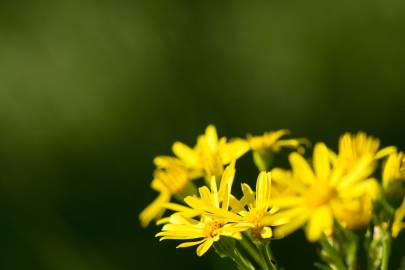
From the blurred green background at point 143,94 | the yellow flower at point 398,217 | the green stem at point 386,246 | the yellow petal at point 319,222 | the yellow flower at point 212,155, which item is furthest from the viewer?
the blurred green background at point 143,94

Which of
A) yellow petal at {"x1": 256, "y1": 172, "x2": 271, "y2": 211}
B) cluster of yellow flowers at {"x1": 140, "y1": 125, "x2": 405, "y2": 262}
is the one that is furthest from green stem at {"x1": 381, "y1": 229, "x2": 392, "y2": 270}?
yellow petal at {"x1": 256, "y1": 172, "x2": 271, "y2": 211}

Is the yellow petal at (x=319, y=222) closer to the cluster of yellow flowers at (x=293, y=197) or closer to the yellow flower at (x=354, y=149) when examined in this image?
the cluster of yellow flowers at (x=293, y=197)

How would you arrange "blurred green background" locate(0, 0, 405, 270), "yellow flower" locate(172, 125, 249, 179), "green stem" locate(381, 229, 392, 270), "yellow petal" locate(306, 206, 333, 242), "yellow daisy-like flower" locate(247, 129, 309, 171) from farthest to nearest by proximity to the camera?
"blurred green background" locate(0, 0, 405, 270) → "yellow daisy-like flower" locate(247, 129, 309, 171) → "yellow flower" locate(172, 125, 249, 179) → "green stem" locate(381, 229, 392, 270) → "yellow petal" locate(306, 206, 333, 242)

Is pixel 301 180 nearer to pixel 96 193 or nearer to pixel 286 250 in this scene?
pixel 286 250

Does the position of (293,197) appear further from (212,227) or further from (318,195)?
(212,227)

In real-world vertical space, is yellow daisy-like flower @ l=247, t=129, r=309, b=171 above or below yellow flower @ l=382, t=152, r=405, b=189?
above

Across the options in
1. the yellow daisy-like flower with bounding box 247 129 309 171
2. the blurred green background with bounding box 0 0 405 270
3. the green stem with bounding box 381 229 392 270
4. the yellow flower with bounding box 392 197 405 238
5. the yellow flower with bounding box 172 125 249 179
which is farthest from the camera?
the blurred green background with bounding box 0 0 405 270

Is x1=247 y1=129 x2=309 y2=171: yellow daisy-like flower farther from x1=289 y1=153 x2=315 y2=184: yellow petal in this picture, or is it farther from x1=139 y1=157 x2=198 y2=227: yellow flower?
x1=289 y1=153 x2=315 y2=184: yellow petal

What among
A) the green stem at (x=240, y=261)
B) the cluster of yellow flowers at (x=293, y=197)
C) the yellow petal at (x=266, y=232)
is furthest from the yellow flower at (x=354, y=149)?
the green stem at (x=240, y=261)

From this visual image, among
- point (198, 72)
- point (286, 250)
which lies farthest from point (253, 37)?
point (286, 250)
